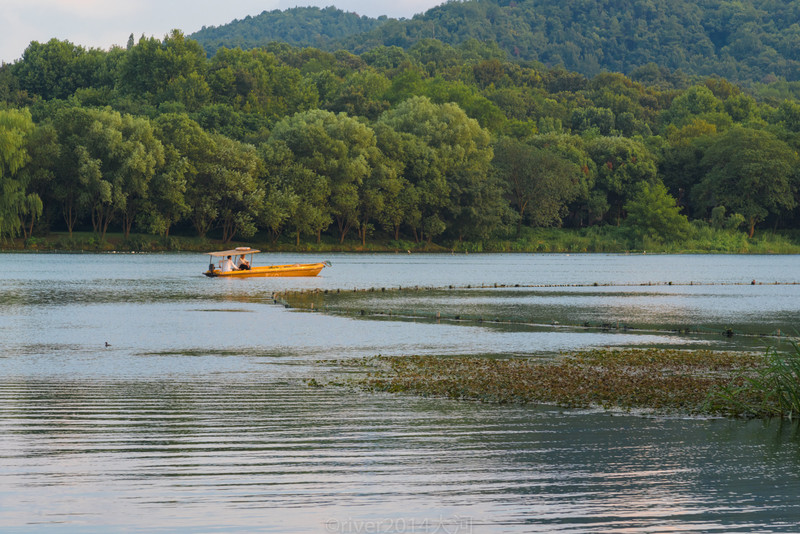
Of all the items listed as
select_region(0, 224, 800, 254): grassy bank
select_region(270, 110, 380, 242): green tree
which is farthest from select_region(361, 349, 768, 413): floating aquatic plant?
select_region(0, 224, 800, 254): grassy bank

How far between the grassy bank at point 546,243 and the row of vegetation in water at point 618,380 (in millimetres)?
86615

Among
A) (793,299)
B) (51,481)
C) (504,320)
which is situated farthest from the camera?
(793,299)

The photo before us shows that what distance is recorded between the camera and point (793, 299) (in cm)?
5522

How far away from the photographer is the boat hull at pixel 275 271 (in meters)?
72.4

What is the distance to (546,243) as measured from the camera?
126875mm

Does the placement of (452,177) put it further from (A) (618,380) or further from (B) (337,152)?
(A) (618,380)

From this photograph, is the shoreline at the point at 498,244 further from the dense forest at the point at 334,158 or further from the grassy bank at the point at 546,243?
the dense forest at the point at 334,158

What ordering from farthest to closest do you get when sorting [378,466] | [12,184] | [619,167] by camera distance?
[619,167]
[12,184]
[378,466]

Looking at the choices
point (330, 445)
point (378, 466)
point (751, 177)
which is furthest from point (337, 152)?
point (378, 466)

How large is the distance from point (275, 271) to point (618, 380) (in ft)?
172

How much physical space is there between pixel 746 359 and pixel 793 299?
31.8 m

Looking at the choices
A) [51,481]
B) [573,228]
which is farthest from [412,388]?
[573,228]

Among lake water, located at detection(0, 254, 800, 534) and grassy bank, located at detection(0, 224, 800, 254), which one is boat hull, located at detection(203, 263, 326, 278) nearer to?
lake water, located at detection(0, 254, 800, 534)

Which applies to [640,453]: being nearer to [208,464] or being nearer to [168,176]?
[208,464]
